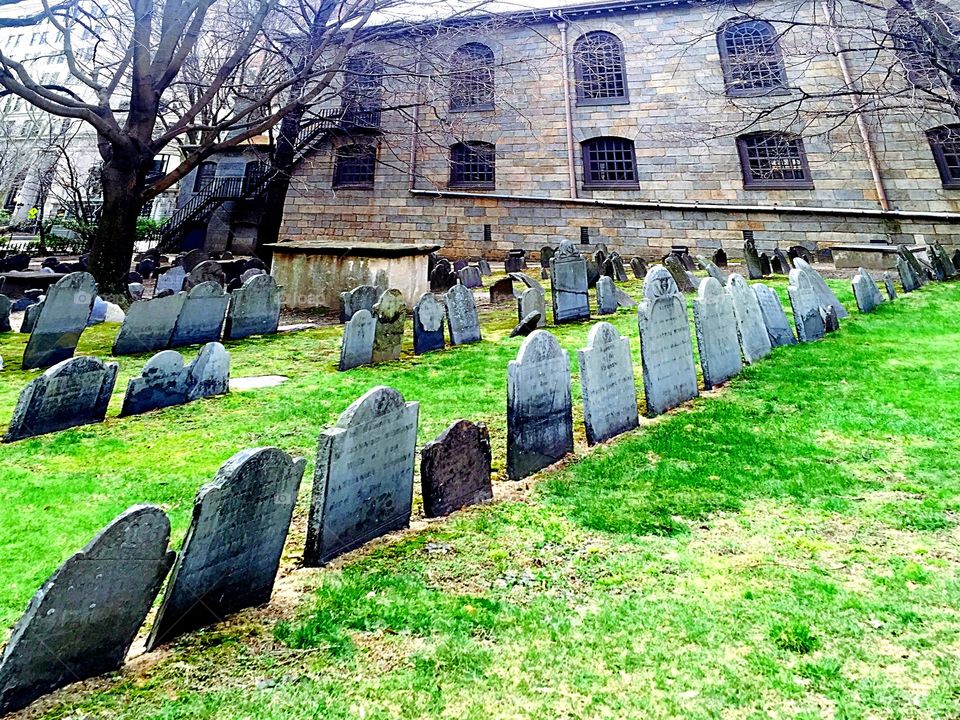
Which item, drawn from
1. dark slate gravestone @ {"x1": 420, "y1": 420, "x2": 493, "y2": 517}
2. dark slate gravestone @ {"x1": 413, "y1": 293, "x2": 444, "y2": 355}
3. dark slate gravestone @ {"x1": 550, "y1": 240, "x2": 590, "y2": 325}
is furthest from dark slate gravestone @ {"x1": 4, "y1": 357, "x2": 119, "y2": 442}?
dark slate gravestone @ {"x1": 550, "y1": 240, "x2": 590, "y2": 325}

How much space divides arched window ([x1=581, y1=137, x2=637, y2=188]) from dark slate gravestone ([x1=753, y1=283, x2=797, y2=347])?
43.9 ft

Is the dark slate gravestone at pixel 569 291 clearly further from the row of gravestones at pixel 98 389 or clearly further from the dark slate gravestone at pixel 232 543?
the dark slate gravestone at pixel 232 543

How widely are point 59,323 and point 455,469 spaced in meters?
6.12

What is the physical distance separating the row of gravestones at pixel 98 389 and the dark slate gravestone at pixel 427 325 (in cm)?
241

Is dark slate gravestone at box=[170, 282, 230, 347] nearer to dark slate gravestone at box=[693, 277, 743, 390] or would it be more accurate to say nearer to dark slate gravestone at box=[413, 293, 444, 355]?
dark slate gravestone at box=[413, 293, 444, 355]

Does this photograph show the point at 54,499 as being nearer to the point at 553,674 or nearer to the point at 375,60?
the point at 553,674

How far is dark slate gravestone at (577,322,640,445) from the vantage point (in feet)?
12.4

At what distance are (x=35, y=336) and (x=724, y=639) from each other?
761cm

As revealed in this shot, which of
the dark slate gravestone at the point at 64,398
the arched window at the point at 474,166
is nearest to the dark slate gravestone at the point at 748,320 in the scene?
the dark slate gravestone at the point at 64,398

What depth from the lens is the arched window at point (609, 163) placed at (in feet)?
60.8

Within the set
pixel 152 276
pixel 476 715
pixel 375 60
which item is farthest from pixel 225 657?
pixel 375 60

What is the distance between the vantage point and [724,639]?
1848mm

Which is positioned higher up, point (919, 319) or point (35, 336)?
point (919, 319)

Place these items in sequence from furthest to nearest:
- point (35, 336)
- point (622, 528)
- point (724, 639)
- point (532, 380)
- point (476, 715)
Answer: point (35, 336) < point (532, 380) < point (622, 528) < point (724, 639) < point (476, 715)
